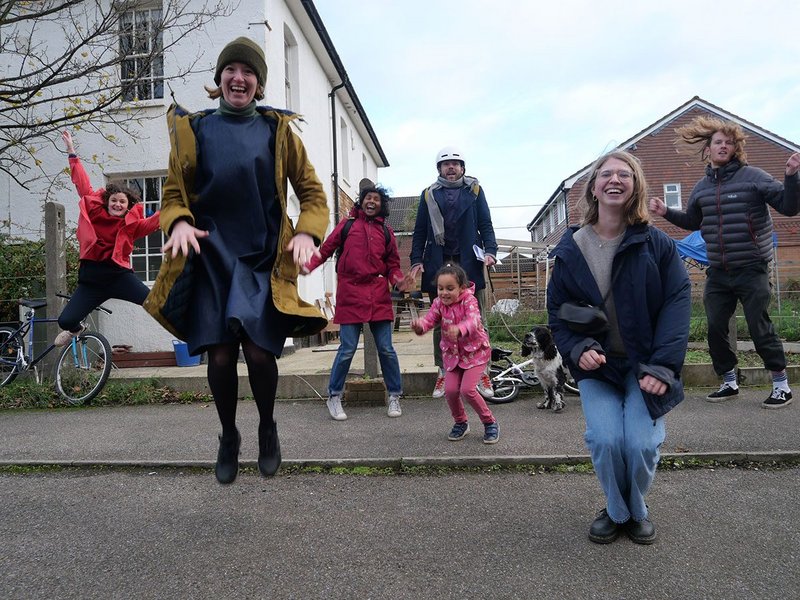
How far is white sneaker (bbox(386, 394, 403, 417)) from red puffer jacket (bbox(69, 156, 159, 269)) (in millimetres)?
2871

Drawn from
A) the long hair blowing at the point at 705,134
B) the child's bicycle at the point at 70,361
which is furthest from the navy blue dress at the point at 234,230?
the child's bicycle at the point at 70,361

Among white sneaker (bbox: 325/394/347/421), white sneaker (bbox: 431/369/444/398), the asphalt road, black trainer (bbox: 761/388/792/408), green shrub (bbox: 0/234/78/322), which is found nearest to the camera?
the asphalt road

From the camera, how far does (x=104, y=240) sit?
18.7 ft

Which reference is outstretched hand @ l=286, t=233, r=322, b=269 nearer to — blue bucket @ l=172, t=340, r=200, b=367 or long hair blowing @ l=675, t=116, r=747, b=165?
long hair blowing @ l=675, t=116, r=747, b=165

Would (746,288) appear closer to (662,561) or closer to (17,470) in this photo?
(662,561)

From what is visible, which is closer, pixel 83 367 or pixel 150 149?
pixel 83 367

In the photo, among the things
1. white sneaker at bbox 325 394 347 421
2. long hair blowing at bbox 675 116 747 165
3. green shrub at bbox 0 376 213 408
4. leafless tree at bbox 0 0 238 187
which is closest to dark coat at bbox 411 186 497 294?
white sneaker at bbox 325 394 347 421

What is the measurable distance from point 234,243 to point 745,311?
16.4 feet

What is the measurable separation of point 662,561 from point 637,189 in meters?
1.77

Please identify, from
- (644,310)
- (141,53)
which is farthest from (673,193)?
(644,310)

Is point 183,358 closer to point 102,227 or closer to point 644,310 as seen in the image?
point 102,227

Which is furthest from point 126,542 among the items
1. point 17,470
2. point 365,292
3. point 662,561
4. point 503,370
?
point 503,370

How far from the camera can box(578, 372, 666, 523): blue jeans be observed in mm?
2754

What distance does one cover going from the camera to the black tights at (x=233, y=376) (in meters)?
2.73
